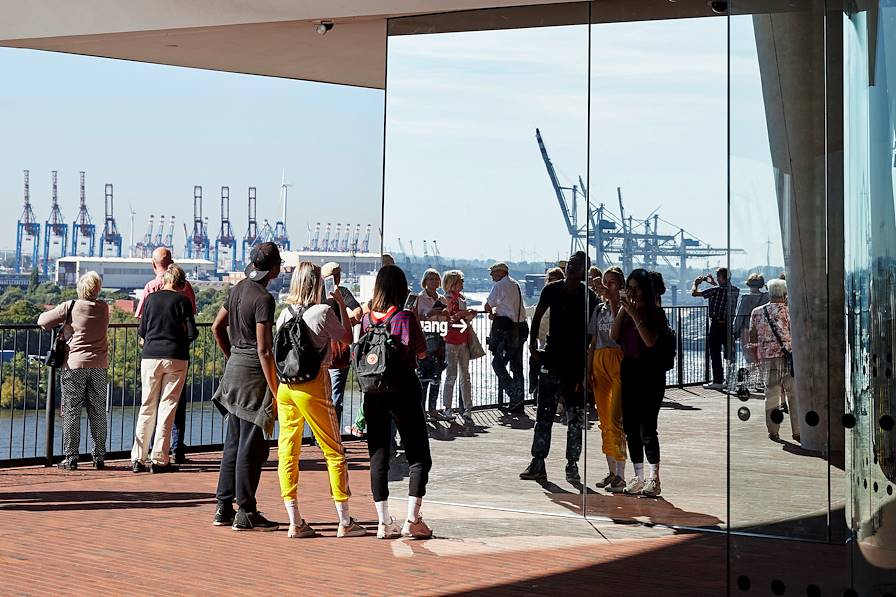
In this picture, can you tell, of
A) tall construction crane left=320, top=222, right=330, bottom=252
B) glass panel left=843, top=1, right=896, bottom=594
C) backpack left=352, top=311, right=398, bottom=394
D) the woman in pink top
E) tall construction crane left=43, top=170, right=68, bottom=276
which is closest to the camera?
glass panel left=843, top=1, right=896, bottom=594

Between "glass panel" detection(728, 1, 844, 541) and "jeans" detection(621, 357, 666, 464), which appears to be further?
"jeans" detection(621, 357, 666, 464)

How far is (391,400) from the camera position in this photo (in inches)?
275

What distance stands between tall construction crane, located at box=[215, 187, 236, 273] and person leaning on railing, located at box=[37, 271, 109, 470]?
58645mm

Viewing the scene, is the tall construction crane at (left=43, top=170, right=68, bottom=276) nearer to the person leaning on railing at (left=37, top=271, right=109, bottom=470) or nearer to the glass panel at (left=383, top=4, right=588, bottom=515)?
the person leaning on railing at (left=37, top=271, right=109, bottom=470)

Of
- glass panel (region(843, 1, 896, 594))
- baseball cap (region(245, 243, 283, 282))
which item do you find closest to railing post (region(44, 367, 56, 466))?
baseball cap (region(245, 243, 283, 282))

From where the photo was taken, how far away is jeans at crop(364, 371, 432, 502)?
22.9 ft

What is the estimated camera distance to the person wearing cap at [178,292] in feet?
31.8

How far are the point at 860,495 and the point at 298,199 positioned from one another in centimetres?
6684

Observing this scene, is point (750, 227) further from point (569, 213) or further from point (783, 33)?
point (569, 213)

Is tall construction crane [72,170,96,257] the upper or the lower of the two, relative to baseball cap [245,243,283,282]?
upper

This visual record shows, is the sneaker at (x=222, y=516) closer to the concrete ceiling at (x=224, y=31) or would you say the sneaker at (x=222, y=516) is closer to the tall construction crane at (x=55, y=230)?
the concrete ceiling at (x=224, y=31)

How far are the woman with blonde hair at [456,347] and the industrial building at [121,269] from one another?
5374cm

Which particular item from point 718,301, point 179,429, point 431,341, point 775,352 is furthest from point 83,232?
point 775,352

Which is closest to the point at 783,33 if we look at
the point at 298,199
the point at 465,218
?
the point at 465,218
